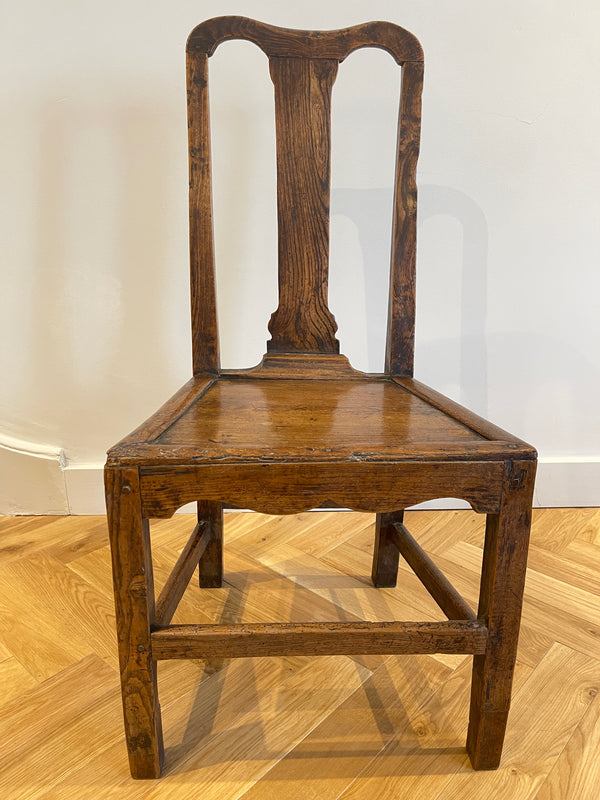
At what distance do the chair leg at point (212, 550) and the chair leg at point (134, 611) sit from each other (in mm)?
321

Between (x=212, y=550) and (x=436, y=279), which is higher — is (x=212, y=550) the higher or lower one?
→ the lower one

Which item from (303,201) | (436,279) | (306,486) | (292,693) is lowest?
(292,693)

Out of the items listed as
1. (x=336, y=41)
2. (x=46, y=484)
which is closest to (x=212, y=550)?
(x=46, y=484)

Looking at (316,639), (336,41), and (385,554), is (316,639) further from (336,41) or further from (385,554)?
(336,41)

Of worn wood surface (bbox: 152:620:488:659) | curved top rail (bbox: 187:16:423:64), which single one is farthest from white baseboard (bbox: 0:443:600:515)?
curved top rail (bbox: 187:16:423:64)

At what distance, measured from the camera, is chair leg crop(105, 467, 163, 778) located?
471 mm

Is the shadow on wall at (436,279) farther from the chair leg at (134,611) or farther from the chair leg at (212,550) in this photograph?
the chair leg at (134,611)

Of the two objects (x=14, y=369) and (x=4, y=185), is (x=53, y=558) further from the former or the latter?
(x=4, y=185)

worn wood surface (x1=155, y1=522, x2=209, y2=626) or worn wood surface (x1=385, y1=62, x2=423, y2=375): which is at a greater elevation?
worn wood surface (x1=385, y1=62, x2=423, y2=375)

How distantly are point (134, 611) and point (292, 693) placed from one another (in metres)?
0.31

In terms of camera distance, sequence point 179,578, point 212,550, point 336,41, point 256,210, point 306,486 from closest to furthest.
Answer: point 306,486
point 179,578
point 336,41
point 212,550
point 256,210

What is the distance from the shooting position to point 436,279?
1124 millimetres

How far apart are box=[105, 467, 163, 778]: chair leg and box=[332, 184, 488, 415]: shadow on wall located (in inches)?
30.2

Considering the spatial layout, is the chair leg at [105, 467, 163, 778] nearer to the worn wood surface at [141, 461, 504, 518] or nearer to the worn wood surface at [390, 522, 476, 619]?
the worn wood surface at [141, 461, 504, 518]
